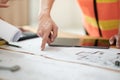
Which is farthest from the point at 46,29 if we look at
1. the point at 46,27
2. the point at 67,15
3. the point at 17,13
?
the point at 67,15

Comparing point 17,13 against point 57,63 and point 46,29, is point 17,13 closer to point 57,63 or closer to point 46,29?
point 46,29

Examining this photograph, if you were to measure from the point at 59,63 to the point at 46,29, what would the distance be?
31cm

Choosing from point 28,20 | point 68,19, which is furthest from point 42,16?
point 68,19

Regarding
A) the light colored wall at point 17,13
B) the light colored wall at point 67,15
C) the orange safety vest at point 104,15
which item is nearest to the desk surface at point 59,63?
the orange safety vest at point 104,15

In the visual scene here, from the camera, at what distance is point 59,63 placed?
767 millimetres

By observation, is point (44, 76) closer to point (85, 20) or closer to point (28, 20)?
point (85, 20)

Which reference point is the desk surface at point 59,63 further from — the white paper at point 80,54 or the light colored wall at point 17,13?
the light colored wall at point 17,13

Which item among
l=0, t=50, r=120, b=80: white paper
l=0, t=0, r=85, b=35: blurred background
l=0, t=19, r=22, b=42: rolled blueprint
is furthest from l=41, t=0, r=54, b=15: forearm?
l=0, t=0, r=85, b=35: blurred background

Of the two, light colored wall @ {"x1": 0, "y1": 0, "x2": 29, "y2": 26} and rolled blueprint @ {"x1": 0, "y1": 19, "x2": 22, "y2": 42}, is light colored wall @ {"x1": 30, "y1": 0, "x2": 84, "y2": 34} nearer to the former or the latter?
light colored wall @ {"x1": 0, "y1": 0, "x2": 29, "y2": 26}

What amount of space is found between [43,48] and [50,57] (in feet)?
0.43

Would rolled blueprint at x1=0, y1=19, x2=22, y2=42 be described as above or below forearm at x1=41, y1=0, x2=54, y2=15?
below

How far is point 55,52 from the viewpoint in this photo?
2.99 ft

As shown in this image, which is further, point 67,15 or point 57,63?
point 67,15

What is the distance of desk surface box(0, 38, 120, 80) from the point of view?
25.9 inches
